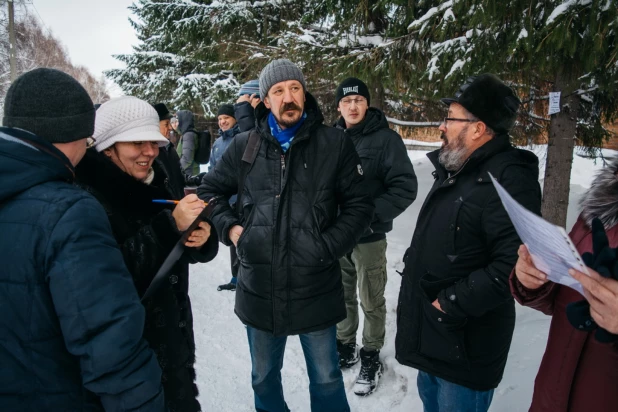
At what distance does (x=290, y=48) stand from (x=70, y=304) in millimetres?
6361

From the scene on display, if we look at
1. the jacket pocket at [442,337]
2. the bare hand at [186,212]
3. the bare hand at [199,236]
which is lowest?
the jacket pocket at [442,337]

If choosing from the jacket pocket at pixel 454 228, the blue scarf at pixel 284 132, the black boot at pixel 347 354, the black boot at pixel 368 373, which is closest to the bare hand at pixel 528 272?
the jacket pocket at pixel 454 228

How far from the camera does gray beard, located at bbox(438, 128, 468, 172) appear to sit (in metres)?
2.09

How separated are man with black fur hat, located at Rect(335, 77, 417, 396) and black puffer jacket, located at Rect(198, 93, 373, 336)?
810 millimetres

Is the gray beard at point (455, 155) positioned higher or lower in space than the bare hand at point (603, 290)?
higher

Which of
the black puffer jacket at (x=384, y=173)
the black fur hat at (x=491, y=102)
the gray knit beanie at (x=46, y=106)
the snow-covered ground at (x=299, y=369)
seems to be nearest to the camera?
the gray knit beanie at (x=46, y=106)

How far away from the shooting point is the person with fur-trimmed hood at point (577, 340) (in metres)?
1.29

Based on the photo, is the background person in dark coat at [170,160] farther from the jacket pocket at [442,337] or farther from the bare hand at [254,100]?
the jacket pocket at [442,337]

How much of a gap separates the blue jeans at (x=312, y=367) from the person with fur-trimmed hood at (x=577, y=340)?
1.21 m

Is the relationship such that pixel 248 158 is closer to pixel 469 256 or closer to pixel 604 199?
pixel 469 256

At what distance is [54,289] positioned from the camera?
3.70 feet

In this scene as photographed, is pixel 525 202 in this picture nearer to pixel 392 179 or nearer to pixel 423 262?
pixel 423 262

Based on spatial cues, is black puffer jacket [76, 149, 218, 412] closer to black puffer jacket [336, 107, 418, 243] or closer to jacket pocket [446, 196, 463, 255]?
jacket pocket [446, 196, 463, 255]

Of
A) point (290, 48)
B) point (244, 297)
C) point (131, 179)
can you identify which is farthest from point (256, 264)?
point (290, 48)
